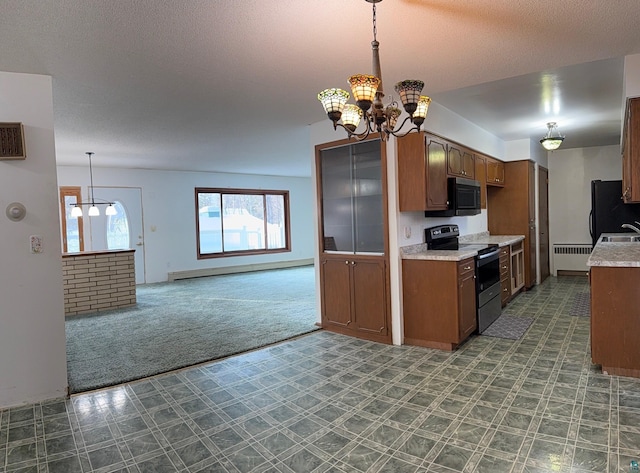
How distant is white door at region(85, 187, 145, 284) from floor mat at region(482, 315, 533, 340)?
23.4 ft

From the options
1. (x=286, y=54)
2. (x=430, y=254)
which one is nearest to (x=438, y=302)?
(x=430, y=254)

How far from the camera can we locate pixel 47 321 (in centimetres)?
301

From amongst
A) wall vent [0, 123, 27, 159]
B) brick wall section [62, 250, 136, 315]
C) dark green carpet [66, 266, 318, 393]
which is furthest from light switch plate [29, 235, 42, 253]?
brick wall section [62, 250, 136, 315]

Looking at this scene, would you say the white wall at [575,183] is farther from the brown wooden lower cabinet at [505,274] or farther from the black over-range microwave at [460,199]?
the black over-range microwave at [460,199]

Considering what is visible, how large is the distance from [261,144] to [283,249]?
5254 millimetres

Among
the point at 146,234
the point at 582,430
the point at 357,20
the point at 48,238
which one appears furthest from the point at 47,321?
the point at 146,234

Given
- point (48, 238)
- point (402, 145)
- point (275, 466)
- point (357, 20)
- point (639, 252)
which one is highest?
point (357, 20)

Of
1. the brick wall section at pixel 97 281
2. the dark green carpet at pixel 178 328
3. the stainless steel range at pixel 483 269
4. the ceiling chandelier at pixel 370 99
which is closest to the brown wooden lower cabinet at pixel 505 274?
the stainless steel range at pixel 483 269

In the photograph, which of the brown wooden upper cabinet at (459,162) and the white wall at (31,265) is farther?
the brown wooden upper cabinet at (459,162)

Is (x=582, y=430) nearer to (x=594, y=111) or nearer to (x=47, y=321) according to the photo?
(x=47, y=321)

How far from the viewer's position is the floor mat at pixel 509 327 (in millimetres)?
4164

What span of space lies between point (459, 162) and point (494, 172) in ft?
5.96

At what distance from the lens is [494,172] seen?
6164mm

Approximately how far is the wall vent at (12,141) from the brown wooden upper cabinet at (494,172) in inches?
220
